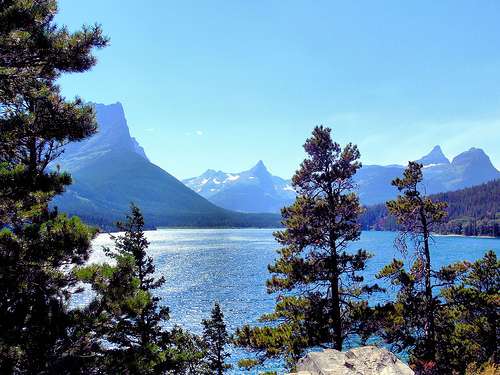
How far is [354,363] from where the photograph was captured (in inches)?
447

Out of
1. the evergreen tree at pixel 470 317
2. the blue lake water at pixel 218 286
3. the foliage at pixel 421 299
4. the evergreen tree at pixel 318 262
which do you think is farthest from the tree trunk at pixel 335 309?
the blue lake water at pixel 218 286

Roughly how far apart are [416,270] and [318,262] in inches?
211

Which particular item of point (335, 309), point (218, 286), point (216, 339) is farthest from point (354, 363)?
point (218, 286)

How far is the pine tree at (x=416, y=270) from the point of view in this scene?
2028 centimetres

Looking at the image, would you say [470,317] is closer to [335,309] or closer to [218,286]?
[335,309]

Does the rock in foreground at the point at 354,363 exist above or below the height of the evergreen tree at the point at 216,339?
above

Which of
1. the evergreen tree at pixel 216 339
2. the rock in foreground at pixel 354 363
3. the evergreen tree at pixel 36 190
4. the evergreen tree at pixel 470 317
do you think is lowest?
the evergreen tree at pixel 216 339

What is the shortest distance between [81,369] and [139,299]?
259cm

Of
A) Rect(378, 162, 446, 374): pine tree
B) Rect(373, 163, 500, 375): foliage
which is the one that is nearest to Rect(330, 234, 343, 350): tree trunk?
Rect(373, 163, 500, 375): foliage

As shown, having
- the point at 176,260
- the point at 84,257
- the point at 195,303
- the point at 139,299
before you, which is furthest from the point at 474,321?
the point at 176,260

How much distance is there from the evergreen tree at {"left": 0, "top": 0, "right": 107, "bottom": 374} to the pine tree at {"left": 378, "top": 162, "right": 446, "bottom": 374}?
628 inches

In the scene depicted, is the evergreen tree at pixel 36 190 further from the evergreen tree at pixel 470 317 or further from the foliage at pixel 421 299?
the evergreen tree at pixel 470 317

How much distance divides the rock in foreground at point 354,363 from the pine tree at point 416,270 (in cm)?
940

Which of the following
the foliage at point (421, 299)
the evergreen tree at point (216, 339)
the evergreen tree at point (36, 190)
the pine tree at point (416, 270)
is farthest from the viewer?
the evergreen tree at point (216, 339)
